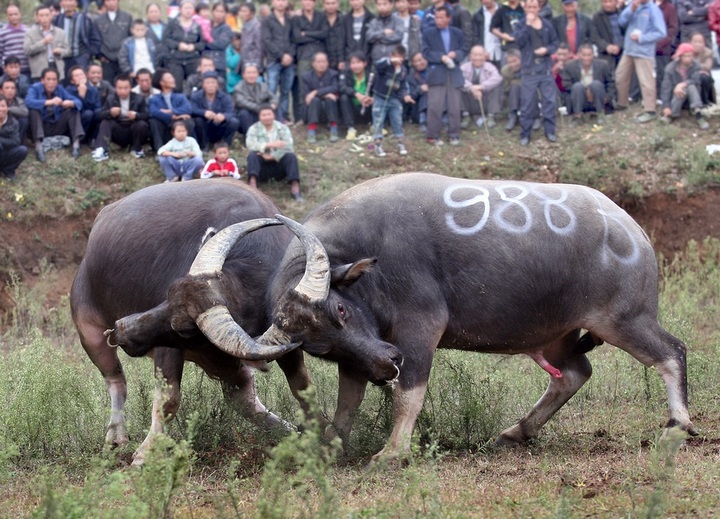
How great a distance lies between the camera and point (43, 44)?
627 inches

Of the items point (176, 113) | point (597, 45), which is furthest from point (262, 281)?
point (597, 45)

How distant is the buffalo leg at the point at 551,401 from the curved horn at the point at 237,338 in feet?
7.12

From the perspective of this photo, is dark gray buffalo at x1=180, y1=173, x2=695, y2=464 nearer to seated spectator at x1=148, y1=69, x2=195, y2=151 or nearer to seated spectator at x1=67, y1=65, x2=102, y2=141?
seated spectator at x1=148, y1=69, x2=195, y2=151

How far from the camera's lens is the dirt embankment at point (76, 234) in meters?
14.5

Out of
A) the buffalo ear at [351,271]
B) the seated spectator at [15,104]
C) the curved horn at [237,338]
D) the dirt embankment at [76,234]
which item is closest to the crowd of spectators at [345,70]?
the seated spectator at [15,104]

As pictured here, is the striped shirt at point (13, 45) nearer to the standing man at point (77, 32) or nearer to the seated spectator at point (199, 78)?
the standing man at point (77, 32)

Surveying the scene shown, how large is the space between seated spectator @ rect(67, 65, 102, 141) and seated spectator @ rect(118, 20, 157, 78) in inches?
32.7

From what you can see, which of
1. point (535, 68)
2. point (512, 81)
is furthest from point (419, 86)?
point (535, 68)

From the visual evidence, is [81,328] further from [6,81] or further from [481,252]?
[6,81]

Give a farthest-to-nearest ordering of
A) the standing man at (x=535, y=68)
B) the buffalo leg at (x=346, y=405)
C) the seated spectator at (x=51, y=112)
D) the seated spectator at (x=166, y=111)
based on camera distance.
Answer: the standing man at (x=535, y=68) < the seated spectator at (x=166, y=111) < the seated spectator at (x=51, y=112) < the buffalo leg at (x=346, y=405)

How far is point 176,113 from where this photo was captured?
615 inches

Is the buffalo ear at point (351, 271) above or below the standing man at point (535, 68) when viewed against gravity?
above

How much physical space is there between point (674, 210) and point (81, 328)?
921 cm

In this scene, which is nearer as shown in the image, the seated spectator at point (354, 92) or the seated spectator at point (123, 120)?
the seated spectator at point (123, 120)
